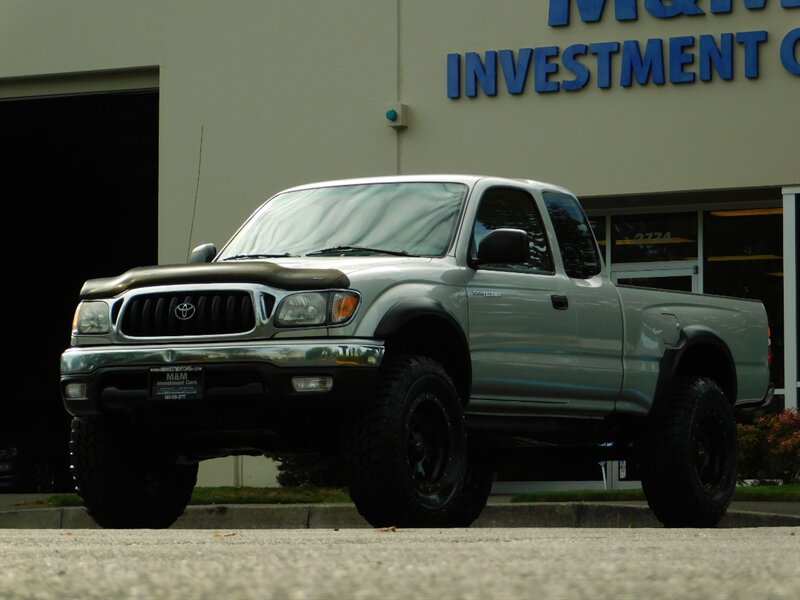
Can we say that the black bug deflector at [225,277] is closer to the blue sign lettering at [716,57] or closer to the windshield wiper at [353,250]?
the windshield wiper at [353,250]

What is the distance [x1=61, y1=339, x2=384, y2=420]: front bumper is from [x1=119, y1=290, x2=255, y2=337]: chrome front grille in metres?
0.14

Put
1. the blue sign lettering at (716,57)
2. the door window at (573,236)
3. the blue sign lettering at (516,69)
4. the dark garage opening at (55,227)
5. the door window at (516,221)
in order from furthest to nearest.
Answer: the dark garage opening at (55,227) → the blue sign lettering at (516,69) → the blue sign lettering at (716,57) → the door window at (573,236) → the door window at (516,221)

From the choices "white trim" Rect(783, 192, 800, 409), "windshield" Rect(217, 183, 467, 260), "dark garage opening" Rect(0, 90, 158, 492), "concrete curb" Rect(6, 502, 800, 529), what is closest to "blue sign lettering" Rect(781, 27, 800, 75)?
"white trim" Rect(783, 192, 800, 409)

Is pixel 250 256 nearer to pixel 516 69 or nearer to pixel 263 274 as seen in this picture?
pixel 263 274

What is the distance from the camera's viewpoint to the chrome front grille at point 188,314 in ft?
27.7

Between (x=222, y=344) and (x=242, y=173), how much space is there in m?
12.2

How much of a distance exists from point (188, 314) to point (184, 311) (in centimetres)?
4

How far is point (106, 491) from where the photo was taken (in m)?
8.94

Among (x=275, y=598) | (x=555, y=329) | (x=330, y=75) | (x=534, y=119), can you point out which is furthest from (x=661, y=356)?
(x=330, y=75)

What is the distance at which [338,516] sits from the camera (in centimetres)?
1327

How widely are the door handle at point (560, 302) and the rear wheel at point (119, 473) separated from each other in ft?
7.95

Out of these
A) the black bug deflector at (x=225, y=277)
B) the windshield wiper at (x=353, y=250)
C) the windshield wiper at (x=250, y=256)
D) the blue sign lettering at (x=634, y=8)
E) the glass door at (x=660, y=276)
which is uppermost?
the blue sign lettering at (x=634, y=8)

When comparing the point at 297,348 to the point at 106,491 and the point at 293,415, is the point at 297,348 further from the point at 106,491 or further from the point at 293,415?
the point at 106,491

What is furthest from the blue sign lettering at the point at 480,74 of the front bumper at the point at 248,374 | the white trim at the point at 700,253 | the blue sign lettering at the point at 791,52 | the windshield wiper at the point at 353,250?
the front bumper at the point at 248,374
